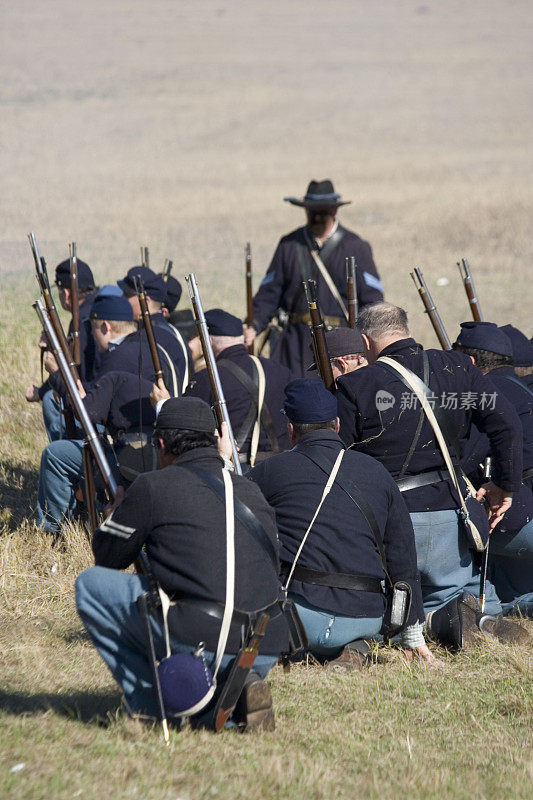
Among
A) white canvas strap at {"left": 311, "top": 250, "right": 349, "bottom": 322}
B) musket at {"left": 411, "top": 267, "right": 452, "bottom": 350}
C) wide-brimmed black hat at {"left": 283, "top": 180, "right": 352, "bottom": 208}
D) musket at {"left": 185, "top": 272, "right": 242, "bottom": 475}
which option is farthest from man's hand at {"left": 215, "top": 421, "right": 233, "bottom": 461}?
wide-brimmed black hat at {"left": 283, "top": 180, "right": 352, "bottom": 208}

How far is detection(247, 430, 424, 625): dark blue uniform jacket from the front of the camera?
5398 mm

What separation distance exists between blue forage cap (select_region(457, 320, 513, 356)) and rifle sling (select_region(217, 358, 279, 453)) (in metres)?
1.35

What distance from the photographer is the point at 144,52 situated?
69750 mm

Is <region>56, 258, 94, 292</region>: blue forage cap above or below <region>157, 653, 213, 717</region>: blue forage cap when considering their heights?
above

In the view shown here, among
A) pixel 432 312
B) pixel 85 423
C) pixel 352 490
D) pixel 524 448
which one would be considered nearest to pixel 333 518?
pixel 352 490

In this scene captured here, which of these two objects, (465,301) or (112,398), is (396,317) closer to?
(112,398)

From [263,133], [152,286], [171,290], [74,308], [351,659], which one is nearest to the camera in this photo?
[351,659]

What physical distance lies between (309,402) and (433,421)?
842 mm

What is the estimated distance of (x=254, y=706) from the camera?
4562 millimetres

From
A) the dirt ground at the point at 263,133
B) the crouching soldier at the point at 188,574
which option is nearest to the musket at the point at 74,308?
the crouching soldier at the point at 188,574

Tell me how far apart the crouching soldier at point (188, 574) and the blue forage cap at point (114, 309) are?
3398 mm

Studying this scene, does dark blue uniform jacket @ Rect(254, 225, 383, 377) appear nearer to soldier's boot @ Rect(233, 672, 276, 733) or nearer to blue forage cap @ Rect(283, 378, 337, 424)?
blue forage cap @ Rect(283, 378, 337, 424)

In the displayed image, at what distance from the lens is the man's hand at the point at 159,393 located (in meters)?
7.09

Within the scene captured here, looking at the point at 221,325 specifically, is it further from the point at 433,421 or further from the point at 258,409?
the point at 433,421
